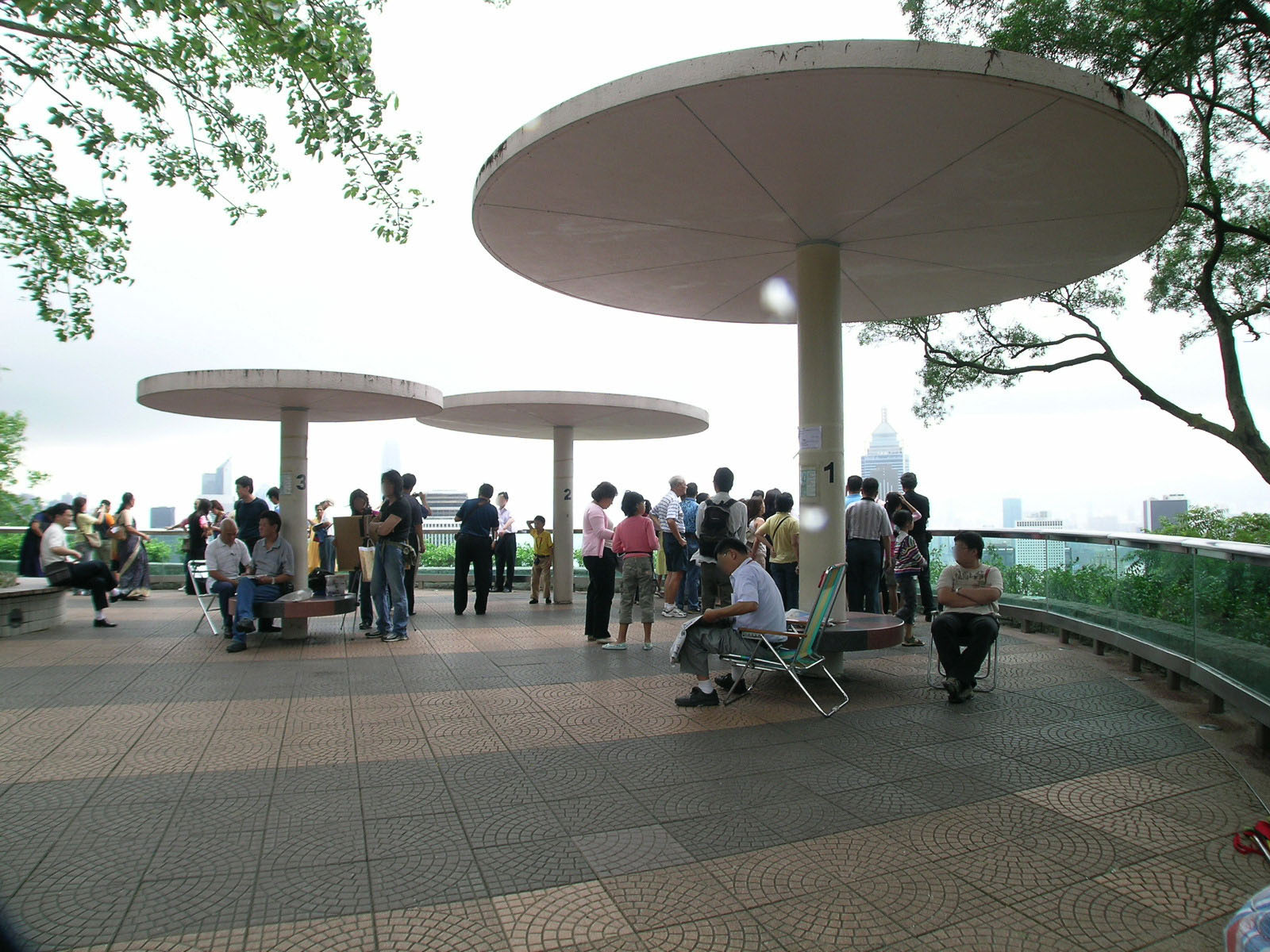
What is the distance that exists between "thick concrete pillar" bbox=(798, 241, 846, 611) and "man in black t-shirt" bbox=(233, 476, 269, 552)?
708cm

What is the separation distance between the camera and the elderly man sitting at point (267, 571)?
9.81 meters

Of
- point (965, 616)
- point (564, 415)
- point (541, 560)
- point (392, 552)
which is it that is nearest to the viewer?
point (965, 616)

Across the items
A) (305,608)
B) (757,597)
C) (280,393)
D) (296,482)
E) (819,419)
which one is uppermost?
(280,393)

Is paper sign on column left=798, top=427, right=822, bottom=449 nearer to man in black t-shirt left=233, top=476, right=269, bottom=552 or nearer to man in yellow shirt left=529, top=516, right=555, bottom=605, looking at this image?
man in black t-shirt left=233, top=476, right=269, bottom=552

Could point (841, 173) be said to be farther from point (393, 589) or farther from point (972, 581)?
point (393, 589)

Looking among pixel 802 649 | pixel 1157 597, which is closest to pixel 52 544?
pixel 802 649

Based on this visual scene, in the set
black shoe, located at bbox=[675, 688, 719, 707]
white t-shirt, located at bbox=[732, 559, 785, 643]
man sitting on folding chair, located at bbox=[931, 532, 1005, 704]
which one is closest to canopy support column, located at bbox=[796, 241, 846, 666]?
man sitting on folding chair, located at bbox=[931, 532, 1005, 704]

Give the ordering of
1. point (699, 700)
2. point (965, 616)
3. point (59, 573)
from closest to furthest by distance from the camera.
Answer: point (699, 700) < point (965, 616) < point (59, 573)

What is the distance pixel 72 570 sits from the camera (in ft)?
38.4

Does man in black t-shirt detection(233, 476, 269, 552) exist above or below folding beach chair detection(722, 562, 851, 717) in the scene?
above

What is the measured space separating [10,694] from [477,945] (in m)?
6.15

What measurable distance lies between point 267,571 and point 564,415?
5921 mm

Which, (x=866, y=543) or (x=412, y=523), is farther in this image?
(x=412, y=523)

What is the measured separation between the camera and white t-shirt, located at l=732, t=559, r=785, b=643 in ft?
21.4
